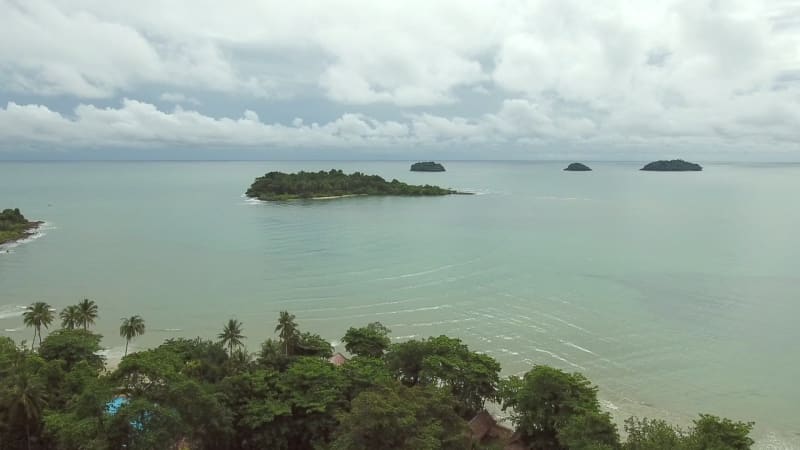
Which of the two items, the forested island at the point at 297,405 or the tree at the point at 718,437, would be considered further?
the tree at the point at 718,437

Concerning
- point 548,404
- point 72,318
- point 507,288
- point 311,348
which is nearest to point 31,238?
point 72,318

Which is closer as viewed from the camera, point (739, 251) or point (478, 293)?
point (478, 293)

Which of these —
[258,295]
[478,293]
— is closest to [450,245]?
[478,293]

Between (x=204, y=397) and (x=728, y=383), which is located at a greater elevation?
(x=204, y=397)

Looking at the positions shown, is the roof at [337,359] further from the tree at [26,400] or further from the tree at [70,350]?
the tree at [26,400]

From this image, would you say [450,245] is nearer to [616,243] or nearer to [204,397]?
[616,243]

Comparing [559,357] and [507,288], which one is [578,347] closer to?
[559,357]

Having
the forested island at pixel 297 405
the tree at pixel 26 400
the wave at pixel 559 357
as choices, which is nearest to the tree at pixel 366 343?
the forested island at pixel 297 405
